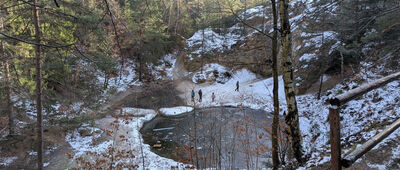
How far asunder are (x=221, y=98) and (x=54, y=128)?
12.3m

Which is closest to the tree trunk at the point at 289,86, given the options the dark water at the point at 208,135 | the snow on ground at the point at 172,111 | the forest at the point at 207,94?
the forest at the point at 207,94

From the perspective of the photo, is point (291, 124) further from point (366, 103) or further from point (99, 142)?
point (99, 142)

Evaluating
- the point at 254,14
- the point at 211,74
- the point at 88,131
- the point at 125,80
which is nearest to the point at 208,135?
the point at 88,131

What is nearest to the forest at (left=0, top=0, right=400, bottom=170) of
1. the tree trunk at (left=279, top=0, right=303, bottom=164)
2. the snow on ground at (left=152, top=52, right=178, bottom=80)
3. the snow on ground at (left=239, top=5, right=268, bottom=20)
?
the tree trunk at (left=279, top=0, right=303, bottom=164)

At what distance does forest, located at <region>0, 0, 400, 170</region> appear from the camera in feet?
10.3

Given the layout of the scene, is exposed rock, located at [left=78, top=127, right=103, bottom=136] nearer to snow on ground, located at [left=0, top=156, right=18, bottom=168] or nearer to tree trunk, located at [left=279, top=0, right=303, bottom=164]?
snow on ground, located at [left=0, top=156, right=18, bottom=168]

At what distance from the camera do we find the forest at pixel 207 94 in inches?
124

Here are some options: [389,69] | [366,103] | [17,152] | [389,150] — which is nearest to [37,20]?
[17,152]

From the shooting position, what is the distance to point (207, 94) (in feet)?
68.2

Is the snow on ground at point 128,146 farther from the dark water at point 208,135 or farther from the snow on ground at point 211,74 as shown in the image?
the snow on ground at point 211,74

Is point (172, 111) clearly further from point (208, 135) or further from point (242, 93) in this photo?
point (242, 93)

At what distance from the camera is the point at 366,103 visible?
345 inches

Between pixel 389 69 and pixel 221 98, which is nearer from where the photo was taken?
pixel 389 69

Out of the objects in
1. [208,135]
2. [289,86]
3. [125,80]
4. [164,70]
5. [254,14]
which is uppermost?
[254,14]
